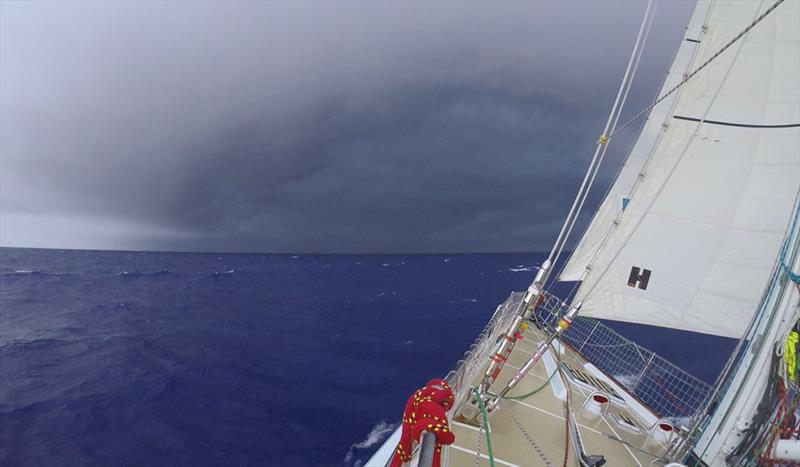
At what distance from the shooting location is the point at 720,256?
7535 millimetres

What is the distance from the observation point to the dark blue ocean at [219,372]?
503 inches

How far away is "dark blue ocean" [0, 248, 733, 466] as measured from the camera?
12.8 m

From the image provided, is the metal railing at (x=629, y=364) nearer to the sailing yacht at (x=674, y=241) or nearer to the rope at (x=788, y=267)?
the sailing yacht at (x=674, y=241)

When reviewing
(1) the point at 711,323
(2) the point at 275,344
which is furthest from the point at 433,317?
(1) the point at 711,323

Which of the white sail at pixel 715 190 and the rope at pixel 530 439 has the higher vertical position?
the white sail at pixel 715 190

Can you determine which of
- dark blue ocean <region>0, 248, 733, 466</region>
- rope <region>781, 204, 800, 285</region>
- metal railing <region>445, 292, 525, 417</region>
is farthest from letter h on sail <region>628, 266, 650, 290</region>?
dark blue ocean <region>0, 248, 733, 466</region>

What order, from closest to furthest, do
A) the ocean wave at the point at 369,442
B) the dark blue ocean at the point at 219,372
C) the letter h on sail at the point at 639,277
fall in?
the letter h on sail at the point at 639,277 < the ocean wave at the point at 369,442 < the dark blue ocean at the point at 219,372

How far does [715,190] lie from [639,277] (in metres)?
2.29

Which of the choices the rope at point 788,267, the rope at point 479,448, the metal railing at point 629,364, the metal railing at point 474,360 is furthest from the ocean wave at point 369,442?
the rope at point 788,267

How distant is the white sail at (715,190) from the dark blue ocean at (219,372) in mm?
9866

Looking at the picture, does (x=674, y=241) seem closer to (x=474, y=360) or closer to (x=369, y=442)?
(x=474, y=360)

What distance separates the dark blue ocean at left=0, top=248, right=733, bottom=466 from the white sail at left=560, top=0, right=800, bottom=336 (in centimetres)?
987

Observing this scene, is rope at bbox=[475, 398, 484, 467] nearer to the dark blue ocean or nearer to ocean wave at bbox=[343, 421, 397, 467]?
ocean wave at bbox=[343, 421, 397, 467]

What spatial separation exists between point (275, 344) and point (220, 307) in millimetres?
17188
